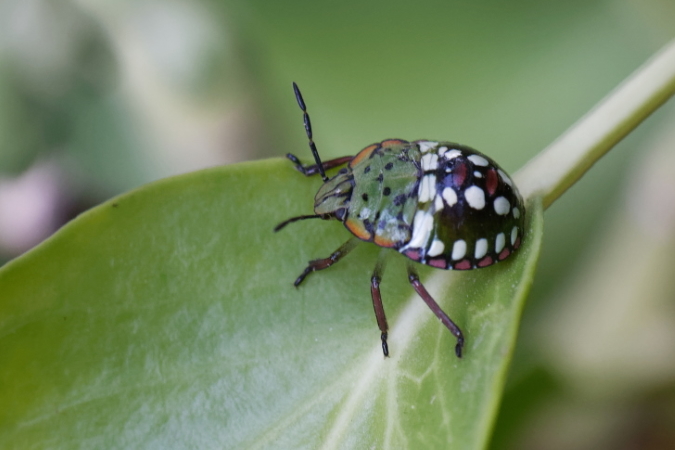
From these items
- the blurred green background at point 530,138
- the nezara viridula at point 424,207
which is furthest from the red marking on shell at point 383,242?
the blurred green background at point 530,138

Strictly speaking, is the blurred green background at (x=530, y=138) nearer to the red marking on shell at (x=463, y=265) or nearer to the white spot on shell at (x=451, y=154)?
the white spot on shell at (x=451, y=154)

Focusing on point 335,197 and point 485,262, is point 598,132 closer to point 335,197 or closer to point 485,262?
point 485,262

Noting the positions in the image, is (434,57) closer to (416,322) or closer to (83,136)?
(416,322)

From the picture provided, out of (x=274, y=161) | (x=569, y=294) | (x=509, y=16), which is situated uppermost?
(x=509, y=16)

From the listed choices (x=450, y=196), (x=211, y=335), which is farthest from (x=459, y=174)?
(x=211, y=335)

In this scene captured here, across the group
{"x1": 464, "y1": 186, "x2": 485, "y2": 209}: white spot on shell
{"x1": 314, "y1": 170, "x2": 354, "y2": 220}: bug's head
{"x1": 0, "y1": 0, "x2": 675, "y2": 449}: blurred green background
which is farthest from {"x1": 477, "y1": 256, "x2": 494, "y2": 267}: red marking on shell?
{"x1": 0, "y1": 0, "x2": 675, "y2": 449}: blurred green background

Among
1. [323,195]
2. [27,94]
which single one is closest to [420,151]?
[323,195]
